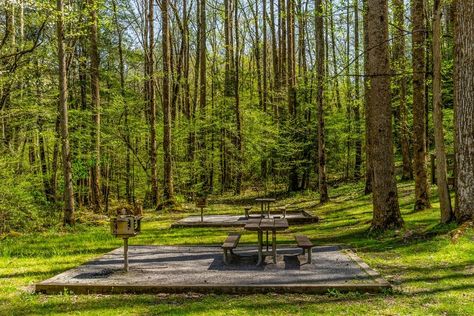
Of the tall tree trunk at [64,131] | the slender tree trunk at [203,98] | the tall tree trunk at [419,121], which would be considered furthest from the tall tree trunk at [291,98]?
the tall tree trunk at [64,131]

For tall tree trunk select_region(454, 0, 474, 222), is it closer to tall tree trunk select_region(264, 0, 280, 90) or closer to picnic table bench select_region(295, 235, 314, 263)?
picnic table bench select_region(295, 235, 314, 263)

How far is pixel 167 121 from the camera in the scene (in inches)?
672

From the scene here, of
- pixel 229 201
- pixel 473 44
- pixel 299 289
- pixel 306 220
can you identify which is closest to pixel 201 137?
pixel 229 201

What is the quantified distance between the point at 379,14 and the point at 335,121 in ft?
45.6

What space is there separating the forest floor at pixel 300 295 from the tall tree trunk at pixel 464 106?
64 centimetres

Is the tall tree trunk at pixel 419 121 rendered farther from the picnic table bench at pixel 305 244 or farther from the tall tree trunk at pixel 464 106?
the picnic table bench at pixel 305 244

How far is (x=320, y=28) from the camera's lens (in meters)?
16.2

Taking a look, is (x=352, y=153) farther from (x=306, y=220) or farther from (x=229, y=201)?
(x=306, y=220)

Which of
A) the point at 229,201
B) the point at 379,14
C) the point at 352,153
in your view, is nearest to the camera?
the point at 379,14

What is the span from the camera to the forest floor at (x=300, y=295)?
497cm

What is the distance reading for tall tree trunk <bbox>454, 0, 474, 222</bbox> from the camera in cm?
798

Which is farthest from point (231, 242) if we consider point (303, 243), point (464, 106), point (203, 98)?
point (203, 98)

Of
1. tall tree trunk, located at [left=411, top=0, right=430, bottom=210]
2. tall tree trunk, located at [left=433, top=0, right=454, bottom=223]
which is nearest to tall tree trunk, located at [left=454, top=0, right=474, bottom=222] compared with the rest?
tall tree trunk, located at [left=433, top=0, right=454, bottom=223]

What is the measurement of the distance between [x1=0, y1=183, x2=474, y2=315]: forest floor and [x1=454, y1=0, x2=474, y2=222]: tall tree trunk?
64 cm
